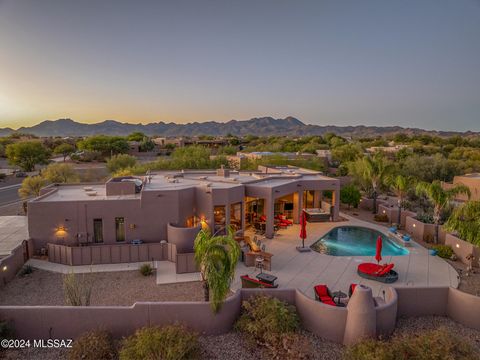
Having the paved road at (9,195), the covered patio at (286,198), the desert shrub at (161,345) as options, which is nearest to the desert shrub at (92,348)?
the desert shrub at (161,345)

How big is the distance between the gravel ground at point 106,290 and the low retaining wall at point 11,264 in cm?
32

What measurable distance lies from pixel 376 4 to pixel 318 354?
28926 mm

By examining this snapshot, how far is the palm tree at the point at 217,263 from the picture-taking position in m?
8.59

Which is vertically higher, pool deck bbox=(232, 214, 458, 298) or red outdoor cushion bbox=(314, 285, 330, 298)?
red outdoor cushion bbox=(314, 285, 330, 298)

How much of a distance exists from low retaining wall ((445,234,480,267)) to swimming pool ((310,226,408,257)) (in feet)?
7.28

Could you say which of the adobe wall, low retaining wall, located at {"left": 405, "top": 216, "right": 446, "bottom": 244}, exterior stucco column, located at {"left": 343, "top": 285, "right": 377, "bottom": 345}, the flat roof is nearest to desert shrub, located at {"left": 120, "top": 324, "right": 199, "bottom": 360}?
exterior stucco column, located at {"left": 343, "top": 285, "right": 377, "bottom": 345}

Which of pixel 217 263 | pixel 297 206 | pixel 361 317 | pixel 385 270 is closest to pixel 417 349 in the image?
pixel 361 317

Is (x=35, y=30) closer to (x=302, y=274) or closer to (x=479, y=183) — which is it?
(x=302, y=274)

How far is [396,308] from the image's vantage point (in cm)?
934

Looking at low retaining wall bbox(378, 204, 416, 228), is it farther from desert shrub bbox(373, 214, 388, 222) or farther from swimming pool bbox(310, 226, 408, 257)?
swimming pool bbox(310, 226, 408, 257)

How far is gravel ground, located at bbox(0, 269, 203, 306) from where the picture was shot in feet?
36.6

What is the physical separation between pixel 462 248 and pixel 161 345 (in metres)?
15.1

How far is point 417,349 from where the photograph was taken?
24.1 feet

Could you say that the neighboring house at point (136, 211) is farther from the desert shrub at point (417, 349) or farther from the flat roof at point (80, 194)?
the desert shrub at point (417, 349)
